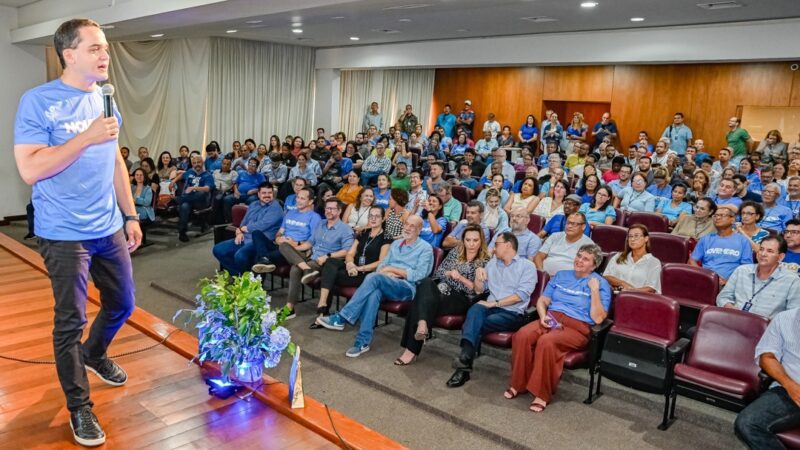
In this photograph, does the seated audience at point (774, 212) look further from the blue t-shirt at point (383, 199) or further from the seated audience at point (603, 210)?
the blue t-shirt at point (383, 199)

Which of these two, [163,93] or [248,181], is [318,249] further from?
[163,93]

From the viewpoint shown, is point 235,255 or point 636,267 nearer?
point 636,267

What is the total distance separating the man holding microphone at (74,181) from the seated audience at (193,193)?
6.21 metres

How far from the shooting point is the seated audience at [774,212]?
5.81 metres

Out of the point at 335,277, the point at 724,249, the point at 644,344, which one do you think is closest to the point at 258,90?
the point at 335,277

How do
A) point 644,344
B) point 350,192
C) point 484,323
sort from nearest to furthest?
point 644,344
point 484,323
point 350,192

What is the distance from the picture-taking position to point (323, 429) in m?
2.52

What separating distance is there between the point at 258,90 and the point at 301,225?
798 cm

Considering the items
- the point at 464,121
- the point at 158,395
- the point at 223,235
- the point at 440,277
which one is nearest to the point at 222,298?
the point at 158,395

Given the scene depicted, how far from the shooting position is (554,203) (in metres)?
6.50

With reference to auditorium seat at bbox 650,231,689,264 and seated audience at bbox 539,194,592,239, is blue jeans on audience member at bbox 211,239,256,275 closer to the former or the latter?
seated audience at bbox 539,194,592,239

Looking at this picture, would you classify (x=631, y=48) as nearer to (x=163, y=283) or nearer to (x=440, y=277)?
(x=440, y=277)

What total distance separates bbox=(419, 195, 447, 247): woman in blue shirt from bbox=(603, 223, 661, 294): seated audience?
1.78 m

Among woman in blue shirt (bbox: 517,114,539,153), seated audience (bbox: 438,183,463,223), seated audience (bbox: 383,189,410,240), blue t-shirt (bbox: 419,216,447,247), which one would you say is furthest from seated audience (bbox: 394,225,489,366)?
woman in blue shirt (bbox: 517,114,539,153)
